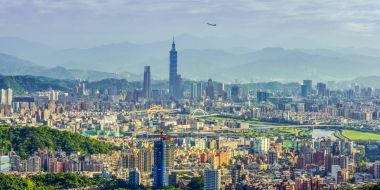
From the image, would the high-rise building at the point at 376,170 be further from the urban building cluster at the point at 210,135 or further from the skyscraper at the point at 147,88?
the skyscraper at the point at 147,88

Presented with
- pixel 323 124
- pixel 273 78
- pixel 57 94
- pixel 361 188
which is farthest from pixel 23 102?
pixel 273 78

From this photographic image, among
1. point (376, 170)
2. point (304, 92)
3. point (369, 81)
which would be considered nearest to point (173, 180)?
point (376, 170)

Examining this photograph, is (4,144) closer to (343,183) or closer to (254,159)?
(254,159)

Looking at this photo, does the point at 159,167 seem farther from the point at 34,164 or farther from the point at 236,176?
the point at 34,164

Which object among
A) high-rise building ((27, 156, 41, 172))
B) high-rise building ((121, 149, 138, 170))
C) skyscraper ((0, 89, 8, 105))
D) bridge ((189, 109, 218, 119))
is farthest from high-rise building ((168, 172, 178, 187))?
skyscraper ((0, 89, 8, 105))

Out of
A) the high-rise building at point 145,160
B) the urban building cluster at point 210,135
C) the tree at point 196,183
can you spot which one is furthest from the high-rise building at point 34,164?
the tree at point 196,183

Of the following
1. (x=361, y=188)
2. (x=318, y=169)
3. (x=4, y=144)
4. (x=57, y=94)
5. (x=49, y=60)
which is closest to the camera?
(x=361, y=188)
